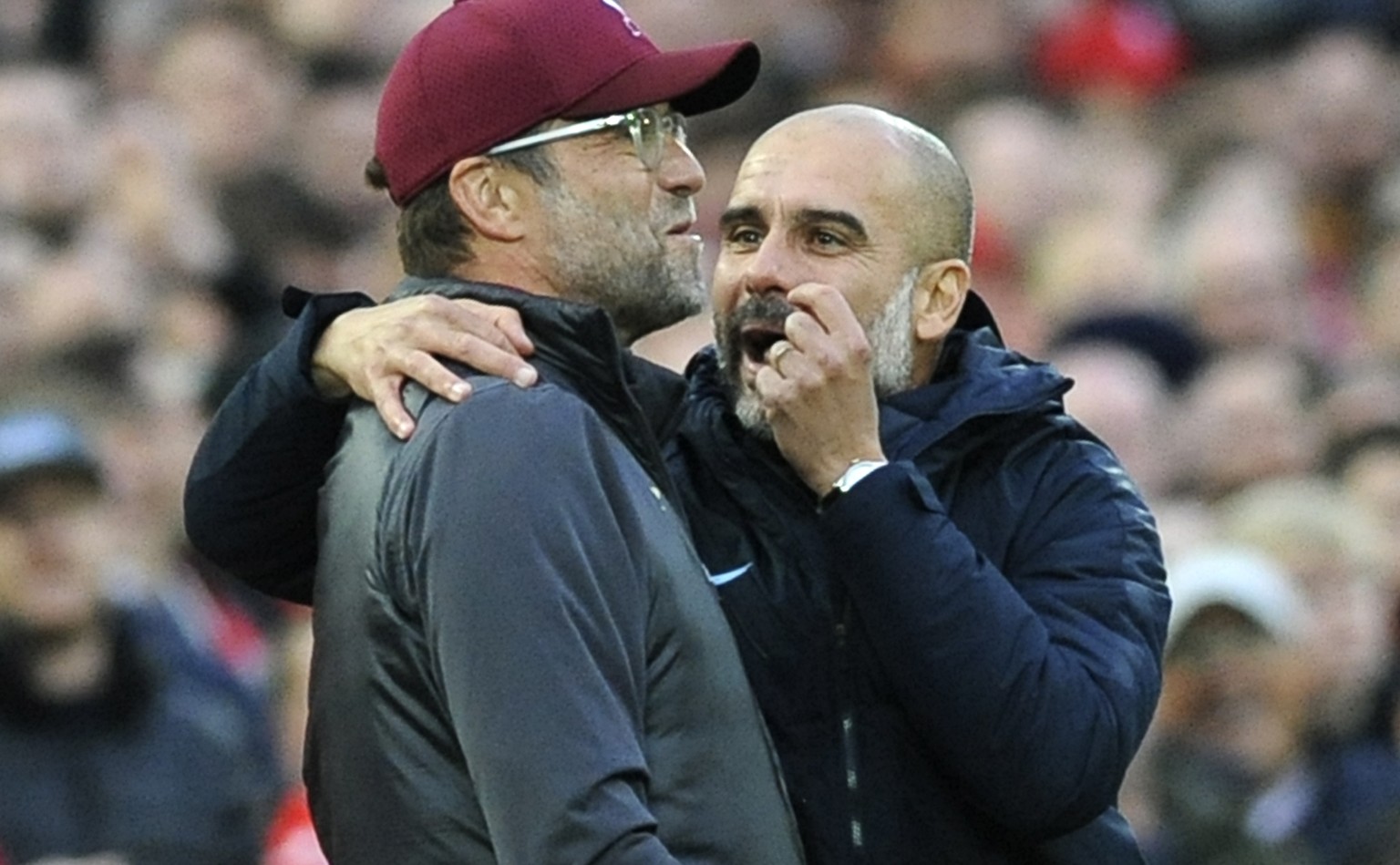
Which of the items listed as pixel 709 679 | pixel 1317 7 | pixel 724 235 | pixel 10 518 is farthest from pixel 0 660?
pixel 1317 7

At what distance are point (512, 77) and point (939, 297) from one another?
684 millimetres

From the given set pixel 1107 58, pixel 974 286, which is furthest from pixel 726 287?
pixel 1107 58

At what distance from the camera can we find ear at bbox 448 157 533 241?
12.6 feet

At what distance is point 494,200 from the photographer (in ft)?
12.6

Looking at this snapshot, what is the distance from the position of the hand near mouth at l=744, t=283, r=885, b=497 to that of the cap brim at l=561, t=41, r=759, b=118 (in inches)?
10.7

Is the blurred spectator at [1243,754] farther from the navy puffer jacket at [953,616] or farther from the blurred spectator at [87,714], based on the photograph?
the navy puffer jacket at [953,616]

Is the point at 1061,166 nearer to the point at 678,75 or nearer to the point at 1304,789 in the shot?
the point at 1304,789

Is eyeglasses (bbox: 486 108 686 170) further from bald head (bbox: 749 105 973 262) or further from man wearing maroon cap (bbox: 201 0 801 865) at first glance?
bald head (bbox: 749 105 973 262)

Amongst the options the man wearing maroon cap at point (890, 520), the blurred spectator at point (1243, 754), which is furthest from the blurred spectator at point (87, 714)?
the man wearing maroon cap at point (890, 520)

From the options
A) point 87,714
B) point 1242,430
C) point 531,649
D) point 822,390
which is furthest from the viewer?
point 1242,430

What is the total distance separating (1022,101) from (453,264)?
6878 millimetres

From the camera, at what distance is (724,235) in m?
4.20

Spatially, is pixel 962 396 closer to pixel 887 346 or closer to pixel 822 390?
pixel 887 346

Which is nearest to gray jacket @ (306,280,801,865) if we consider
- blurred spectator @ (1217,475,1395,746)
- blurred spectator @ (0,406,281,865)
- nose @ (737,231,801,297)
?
nose @ (737,231,801,297)
